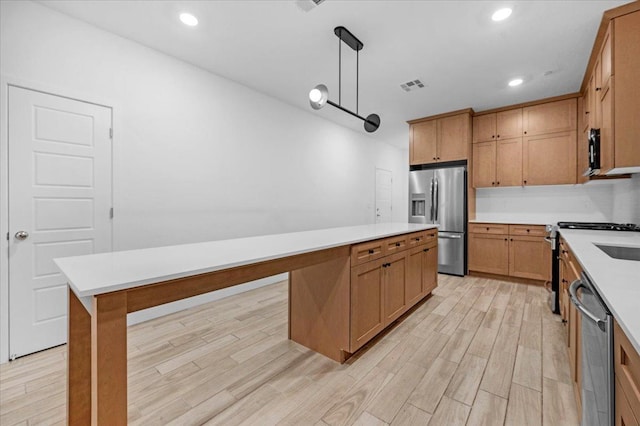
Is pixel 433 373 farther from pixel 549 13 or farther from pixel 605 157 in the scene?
pixel 549 13

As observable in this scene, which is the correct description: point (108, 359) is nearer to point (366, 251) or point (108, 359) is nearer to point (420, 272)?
point (366, 251)

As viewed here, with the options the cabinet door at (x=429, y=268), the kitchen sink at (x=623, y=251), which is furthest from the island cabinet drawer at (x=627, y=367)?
the cabinet door at (x=429, y=268)

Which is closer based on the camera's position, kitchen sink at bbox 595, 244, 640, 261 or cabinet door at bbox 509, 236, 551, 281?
kitchen sink at bbox 595, 244, 640, 261

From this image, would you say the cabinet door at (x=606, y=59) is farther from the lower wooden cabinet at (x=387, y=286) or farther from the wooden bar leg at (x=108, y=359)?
the wooden bar leg at (x=108, y=359)

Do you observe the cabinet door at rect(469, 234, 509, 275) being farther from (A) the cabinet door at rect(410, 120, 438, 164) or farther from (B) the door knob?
Result: (B) the door knob

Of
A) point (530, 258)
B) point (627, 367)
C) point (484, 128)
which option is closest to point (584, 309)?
point (627, 367)

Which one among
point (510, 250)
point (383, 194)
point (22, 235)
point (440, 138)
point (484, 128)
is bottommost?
point (510, 250)

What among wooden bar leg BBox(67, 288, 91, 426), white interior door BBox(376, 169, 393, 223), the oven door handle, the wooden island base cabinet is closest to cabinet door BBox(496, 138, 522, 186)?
white interior door BBox(376, 169, 393, 223)

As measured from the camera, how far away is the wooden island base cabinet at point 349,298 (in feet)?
6.77

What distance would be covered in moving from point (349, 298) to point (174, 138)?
2.53 meters

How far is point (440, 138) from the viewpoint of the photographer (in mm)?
4879

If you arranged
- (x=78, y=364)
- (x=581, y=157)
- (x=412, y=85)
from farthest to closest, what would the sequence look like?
1. (x=581, y=157)
2. (x=412, y=85)
3. (x=78, y=364)

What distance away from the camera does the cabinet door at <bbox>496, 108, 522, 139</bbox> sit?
434cm

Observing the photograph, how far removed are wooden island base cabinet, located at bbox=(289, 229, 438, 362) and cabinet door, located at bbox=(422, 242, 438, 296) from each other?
56 cm
